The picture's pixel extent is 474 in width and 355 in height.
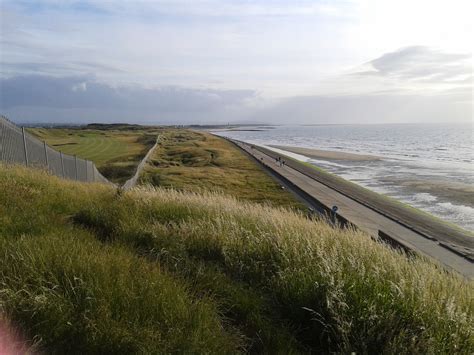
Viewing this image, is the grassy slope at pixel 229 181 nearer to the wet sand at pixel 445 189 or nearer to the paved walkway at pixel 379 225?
the paved walkway at pixel 379 225

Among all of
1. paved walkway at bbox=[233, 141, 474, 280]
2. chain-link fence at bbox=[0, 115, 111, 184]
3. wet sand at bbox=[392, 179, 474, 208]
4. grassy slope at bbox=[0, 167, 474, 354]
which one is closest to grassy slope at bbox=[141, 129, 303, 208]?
paved walkway at bbox=[233, 141, 474, 280]

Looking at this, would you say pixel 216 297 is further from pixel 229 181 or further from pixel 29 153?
pixel 229 181

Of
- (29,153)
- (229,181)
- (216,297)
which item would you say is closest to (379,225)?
(29,153)

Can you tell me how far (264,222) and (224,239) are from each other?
1.28 m

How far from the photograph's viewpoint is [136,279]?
3.87m

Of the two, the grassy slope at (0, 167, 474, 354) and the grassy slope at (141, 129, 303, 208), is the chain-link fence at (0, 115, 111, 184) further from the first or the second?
the grassy slope at (141, 129, 303, 208)

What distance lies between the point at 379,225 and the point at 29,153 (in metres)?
15.7

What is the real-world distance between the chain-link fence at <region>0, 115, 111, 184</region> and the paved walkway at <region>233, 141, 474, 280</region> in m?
10.6

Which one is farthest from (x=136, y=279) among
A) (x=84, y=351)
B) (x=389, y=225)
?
(x=389, y=225)

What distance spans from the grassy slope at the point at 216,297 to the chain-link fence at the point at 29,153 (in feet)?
23.0

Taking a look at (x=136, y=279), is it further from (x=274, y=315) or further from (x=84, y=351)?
(x=274, y=315)

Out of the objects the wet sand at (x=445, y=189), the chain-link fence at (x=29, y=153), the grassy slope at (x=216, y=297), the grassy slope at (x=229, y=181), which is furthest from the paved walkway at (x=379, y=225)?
the chain-link fence at (x=29, y=153)

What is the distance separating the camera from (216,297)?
416 centimetres

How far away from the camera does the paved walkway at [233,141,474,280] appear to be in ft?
43.1
